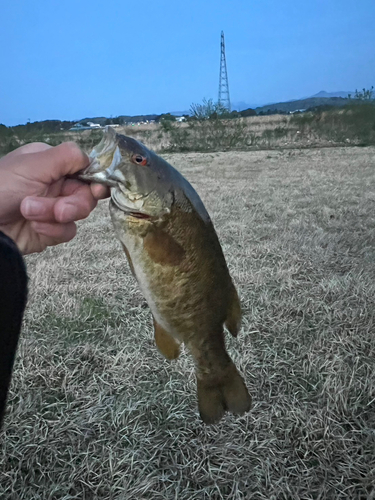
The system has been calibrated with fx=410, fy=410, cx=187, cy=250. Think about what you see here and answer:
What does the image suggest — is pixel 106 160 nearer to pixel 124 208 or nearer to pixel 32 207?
pixel 124 208

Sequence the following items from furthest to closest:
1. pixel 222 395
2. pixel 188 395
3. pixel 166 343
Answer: pixel 188 395, pixel 222 395, pixel 166 343

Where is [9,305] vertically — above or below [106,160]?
below

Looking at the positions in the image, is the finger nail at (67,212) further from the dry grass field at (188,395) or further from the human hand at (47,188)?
the dry grass field at (188,395)

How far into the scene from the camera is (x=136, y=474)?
2375mm

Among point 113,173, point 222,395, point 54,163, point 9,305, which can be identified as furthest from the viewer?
point 222,395

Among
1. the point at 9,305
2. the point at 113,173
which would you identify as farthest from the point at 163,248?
the point at 9,305

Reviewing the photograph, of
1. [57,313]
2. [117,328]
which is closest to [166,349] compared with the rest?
[117,328]

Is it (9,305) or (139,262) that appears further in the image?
(139,262)

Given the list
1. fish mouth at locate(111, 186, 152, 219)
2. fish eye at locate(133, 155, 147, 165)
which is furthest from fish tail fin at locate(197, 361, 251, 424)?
fish eye at locate(133, 155, 147, 165)

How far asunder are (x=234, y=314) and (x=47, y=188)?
90 centimetres

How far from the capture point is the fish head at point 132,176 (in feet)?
4.27

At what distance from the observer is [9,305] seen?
0.92 metres

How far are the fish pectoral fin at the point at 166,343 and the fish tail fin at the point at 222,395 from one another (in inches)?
7.5

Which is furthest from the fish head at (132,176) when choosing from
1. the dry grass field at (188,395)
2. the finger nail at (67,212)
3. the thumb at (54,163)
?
the dry grass field at (188,395)
